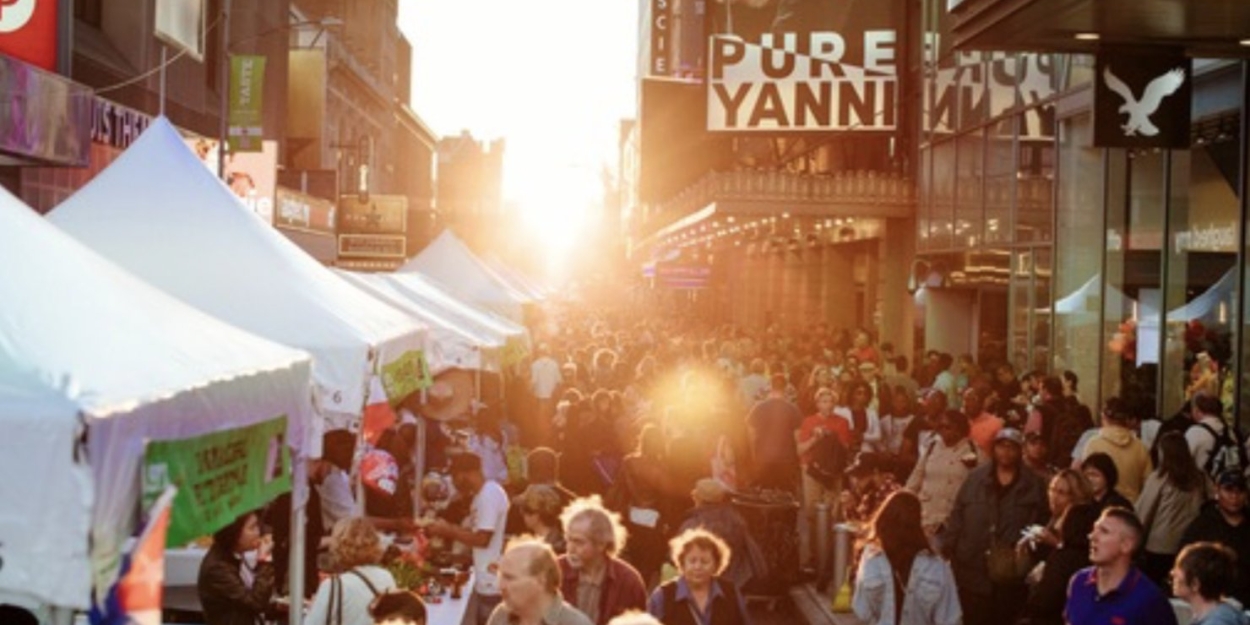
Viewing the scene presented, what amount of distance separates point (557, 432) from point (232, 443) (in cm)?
1360

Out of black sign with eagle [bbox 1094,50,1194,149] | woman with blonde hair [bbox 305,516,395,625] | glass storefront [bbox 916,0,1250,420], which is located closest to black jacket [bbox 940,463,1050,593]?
woman with blonde hair [bbox 305,516,395,625]

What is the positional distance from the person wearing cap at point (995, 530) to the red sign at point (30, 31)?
11.6 metres

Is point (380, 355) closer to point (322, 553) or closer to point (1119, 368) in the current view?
point (322, 553)

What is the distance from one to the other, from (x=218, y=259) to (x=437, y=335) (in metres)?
A: 5.99

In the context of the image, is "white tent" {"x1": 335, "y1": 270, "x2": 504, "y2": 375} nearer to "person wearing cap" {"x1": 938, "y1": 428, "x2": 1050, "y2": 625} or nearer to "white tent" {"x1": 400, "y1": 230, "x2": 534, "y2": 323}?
"person wearing cap" {"x1": 938, "y1": 428, "x2": 1050, "y2": 625}

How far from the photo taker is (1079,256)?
75.8 ft

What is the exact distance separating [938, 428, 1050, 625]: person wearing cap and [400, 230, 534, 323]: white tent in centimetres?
1458

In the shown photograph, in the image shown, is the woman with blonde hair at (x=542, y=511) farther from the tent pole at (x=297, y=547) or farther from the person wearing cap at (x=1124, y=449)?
the person wearing cap at (x=1124, y=449)

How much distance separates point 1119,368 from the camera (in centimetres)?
2116

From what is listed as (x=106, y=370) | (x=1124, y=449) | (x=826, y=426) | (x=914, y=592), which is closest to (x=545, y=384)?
(x=826, y=426)

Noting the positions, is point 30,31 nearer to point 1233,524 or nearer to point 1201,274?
point 1201,274

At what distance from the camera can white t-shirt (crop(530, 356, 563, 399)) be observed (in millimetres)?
23578

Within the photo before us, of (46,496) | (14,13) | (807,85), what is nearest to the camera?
(46,496)

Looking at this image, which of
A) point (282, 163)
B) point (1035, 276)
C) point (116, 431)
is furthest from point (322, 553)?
point (282, 163)
